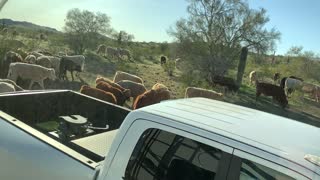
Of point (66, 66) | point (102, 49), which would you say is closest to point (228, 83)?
point (66, 66)

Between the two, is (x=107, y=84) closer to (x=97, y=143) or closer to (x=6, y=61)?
(x=6, y=61)

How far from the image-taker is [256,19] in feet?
89.2

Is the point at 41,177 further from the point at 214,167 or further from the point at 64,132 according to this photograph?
the point at 214,167

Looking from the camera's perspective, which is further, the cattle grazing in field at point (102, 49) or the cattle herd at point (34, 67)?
the cattle grazing in field at point (102, 49)

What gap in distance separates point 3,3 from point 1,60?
956 cm

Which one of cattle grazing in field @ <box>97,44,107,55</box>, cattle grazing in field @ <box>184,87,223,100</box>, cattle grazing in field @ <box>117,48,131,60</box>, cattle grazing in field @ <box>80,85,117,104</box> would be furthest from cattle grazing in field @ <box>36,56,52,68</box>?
cattle grazing in field @ <box>97,44,107,55</box>

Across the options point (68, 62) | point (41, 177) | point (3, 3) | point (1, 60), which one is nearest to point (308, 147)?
point (41, 177)

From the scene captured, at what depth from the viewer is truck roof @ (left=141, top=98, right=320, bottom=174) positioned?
98.3 inches

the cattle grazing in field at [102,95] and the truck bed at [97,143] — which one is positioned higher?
the truck bed at [97,143]

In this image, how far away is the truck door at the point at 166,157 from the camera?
8.64 ft

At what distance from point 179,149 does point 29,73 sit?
15460 mm

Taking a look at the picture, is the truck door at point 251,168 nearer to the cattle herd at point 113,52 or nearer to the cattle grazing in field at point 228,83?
the cattle grazing in field at point 228,83

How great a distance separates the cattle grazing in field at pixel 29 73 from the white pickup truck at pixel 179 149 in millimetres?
13911

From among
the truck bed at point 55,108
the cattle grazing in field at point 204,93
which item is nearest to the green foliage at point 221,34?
the cattle grazing in field at point 204,93
